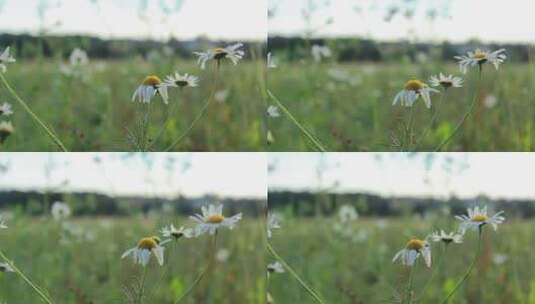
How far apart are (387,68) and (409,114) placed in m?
0.11

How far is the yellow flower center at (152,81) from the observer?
194 cm

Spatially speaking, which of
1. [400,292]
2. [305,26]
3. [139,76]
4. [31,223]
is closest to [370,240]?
[400,292]

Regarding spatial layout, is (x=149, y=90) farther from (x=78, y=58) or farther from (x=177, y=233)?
(x=177, y=233)

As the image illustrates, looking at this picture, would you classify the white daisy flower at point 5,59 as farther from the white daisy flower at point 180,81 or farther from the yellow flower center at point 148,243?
the yellow flower center at point 148,243

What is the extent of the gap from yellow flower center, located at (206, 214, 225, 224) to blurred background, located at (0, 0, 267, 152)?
0.49 feet

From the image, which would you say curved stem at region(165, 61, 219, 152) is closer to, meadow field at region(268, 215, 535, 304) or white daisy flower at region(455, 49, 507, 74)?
meadow field at region(268, 215, 535, 304)

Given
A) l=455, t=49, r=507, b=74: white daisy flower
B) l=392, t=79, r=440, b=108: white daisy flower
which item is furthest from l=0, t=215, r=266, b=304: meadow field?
l=455, t=49, r=507, b=74: white daisy flower

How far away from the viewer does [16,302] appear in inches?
76.8

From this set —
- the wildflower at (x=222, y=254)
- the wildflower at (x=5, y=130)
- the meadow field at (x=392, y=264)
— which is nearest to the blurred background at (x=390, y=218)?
the meadow field at (x=392, y=264)

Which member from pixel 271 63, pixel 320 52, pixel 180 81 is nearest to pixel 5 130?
pixel 180 81

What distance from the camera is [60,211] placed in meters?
1.96

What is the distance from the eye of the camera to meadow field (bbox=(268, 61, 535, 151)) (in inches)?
75.7

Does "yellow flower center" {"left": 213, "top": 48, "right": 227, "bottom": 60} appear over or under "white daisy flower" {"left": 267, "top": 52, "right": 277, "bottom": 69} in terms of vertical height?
over

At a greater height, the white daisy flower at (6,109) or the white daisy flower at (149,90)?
the white daisy flower at (149,90)
